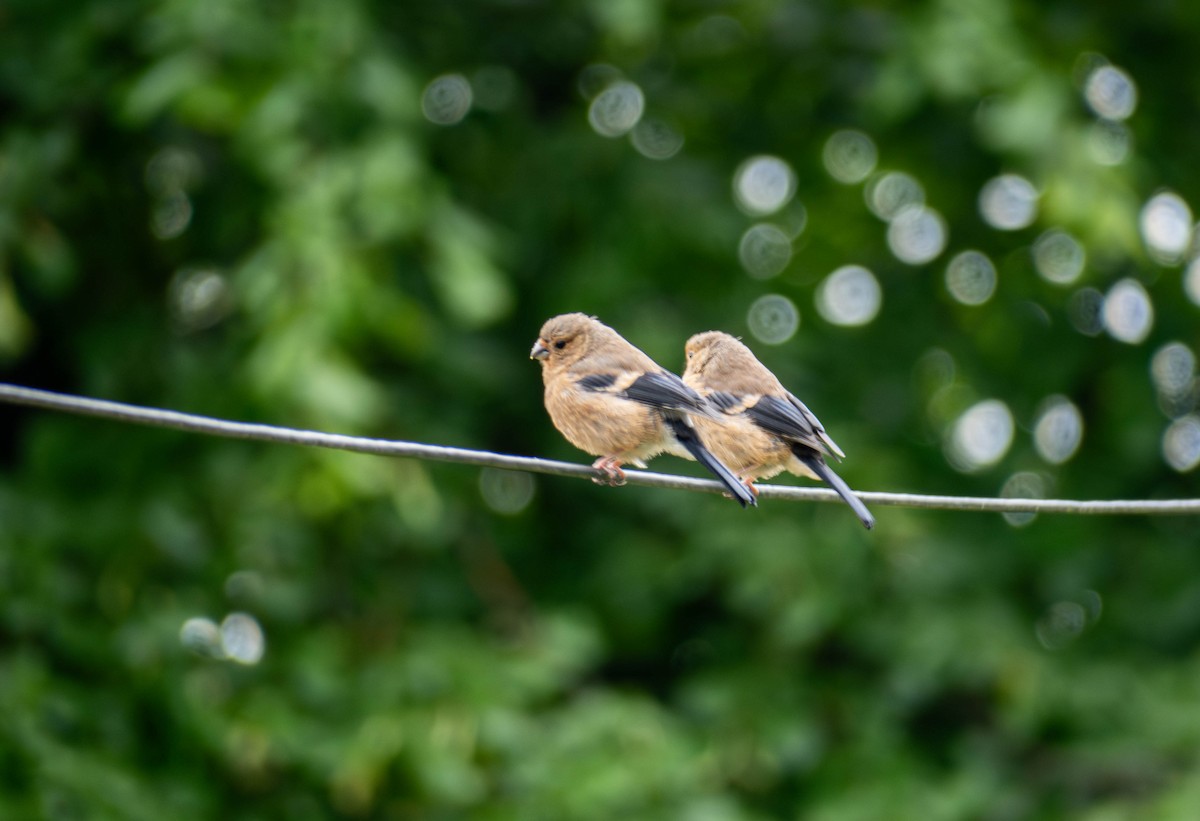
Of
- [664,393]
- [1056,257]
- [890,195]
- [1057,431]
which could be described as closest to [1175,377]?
[1057,431]

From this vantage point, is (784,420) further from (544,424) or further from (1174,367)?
(1174,367)

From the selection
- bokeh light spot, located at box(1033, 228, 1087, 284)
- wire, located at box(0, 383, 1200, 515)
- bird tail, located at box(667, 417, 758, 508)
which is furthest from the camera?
bokeh light spot, located at box(1033, 228, 1087, 284)

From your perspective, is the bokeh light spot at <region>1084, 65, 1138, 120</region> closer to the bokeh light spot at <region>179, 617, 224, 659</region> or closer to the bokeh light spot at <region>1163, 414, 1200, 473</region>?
the bokeh light spot at <region>1163, 414, 1200, 473</region>

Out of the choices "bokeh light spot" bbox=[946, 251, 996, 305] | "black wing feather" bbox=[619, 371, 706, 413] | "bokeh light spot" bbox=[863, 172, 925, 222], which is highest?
"bokeh light spot" bbox=[863, 172, 925, 222]

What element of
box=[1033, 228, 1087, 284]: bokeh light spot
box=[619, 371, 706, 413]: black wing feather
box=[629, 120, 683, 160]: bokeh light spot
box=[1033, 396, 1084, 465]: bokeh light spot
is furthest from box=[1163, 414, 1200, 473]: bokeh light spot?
box=[619, 371, 706, 413]: black wing feather

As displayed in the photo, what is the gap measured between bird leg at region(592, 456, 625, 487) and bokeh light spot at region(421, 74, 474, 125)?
125 inches

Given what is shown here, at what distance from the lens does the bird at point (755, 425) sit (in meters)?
4.26

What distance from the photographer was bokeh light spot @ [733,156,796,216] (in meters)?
7.47

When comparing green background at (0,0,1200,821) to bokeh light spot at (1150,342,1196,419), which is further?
bokeh light spot at (1150,342,1196,419)

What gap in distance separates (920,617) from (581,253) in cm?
234

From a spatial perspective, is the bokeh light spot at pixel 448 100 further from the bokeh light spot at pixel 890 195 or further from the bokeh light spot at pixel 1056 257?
the bokeh light spot at pixel 1056 257

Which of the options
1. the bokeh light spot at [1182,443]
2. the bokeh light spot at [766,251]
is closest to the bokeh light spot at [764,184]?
the bokeh light spot at [766,251]

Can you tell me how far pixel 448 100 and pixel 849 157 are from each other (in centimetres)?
220

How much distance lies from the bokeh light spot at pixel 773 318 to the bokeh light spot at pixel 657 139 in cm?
104
